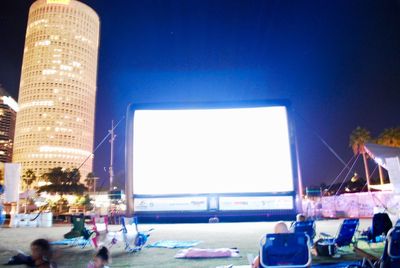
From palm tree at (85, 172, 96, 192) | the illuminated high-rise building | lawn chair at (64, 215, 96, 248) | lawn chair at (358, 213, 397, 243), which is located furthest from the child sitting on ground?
the illuminated high-rise building

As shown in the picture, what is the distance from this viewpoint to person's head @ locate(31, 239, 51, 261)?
451cm

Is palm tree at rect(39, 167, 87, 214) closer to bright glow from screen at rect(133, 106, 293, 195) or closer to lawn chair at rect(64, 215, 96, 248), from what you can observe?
lawn chair at rect(64, 215, 96, 248)

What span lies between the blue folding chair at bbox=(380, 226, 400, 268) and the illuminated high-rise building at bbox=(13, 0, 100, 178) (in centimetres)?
12419

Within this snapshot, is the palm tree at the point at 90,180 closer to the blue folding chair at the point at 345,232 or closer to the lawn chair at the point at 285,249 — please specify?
the blue folding chair at the point at 345,232

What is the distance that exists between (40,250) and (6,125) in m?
182

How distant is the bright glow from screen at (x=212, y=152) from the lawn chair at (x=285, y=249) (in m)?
2.33

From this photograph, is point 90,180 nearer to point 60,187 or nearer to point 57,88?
point 60,187

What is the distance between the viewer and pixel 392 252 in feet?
14.7

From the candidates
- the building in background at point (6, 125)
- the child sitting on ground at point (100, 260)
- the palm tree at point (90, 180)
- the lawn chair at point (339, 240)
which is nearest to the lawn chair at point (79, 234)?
the child sitting on ground at point (100, 260)

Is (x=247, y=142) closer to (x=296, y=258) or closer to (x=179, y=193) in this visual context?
(x=179, y=193)

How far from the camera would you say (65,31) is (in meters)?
136

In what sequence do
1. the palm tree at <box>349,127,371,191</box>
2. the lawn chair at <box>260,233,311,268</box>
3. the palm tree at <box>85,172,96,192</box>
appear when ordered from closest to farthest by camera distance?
the lawn chair at <box>260,233,311,268</box>
the palm tree at <box>349,127,371,191</box>
the palm tree at <box>85,172,96,192</box>

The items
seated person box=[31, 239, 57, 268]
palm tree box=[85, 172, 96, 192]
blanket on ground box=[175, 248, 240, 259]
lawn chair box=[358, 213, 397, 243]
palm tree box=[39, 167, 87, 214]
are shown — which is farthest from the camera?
palm tree box=[85, 172, 96, 192]

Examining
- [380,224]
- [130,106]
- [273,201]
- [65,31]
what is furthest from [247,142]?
[65,31]
